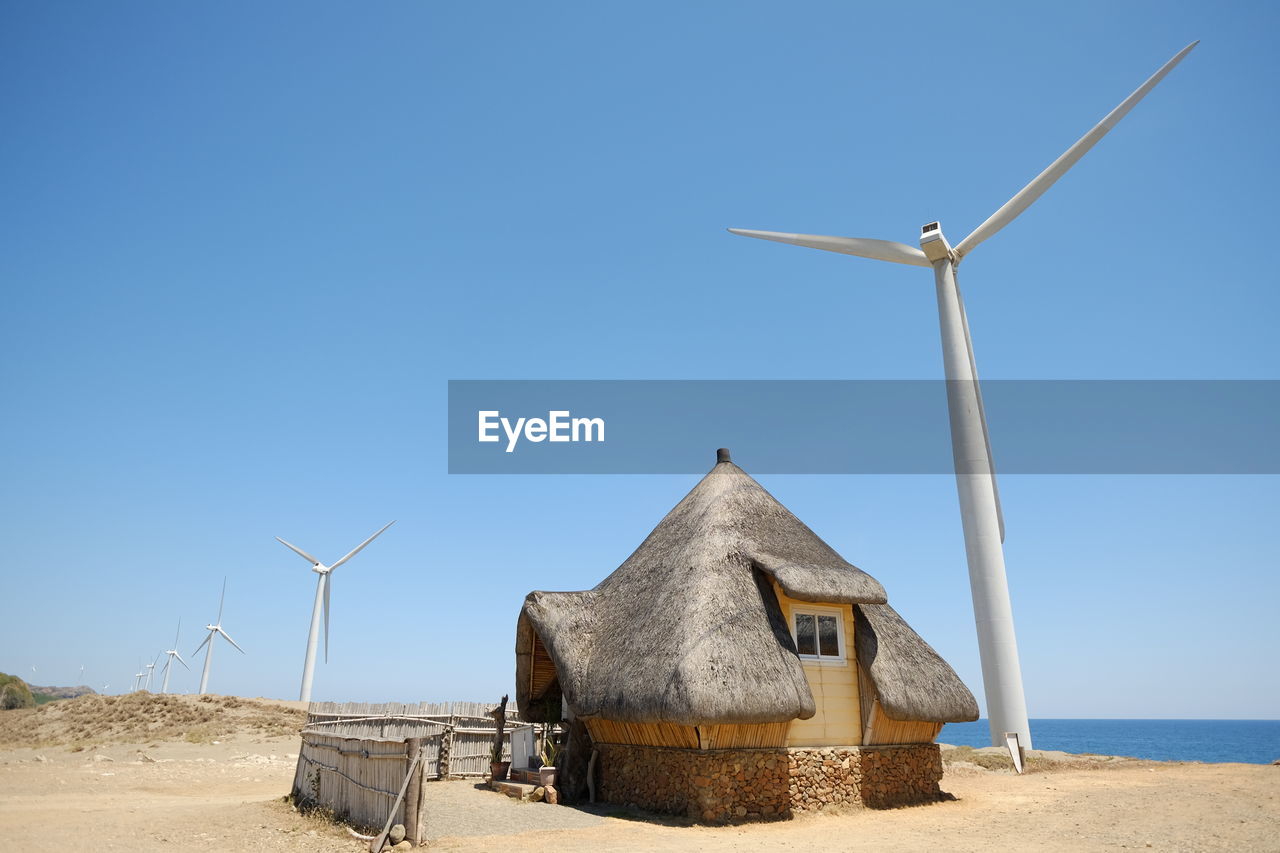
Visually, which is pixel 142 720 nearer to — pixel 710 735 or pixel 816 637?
pixel 710 735

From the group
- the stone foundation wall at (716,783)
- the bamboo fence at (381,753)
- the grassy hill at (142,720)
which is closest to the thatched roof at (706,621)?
the stone foundation wall at (716,783)

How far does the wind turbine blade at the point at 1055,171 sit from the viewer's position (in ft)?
82.7

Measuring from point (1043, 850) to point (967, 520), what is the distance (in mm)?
14757

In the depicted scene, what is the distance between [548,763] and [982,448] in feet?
52.7

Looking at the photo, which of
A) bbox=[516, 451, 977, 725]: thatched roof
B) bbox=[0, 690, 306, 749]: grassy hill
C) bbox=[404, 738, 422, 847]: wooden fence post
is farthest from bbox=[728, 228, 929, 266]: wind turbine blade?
bbox=[0, 690, 306, 749]: grassy hill

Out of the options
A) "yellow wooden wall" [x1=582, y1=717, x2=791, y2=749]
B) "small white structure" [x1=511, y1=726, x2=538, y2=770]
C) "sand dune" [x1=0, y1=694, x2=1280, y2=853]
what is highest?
"yellow wooden wall" [x1=582, y1=717, x2=791, y2=749]

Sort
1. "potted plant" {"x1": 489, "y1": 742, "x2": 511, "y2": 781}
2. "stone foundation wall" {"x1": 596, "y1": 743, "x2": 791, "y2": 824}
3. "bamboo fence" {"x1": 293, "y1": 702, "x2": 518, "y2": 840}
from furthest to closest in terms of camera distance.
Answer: "potted plant" {"x1": 489, "y1": 742, "x2": 511, "y2": 781}, "stone foundation wall" {"x1": 596, "y1": 743, "x2": 791, "y2": 824}, "bamboo fence" {"x1": 293, "y1": 702, "x2": 518, "y2": 840}

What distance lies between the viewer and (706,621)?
15055 millimetres

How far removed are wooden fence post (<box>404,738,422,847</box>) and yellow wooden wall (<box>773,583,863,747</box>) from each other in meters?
6.67

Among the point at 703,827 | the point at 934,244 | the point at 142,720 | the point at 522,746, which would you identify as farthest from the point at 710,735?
the point at 142,720

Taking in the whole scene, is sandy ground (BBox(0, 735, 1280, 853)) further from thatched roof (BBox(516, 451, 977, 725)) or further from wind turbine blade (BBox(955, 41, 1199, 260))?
wind turbine blade (BBox(955, 41, 1199, 260))

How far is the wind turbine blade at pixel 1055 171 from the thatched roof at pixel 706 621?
14614mm

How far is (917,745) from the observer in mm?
16703

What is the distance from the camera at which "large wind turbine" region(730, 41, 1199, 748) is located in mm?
23859
